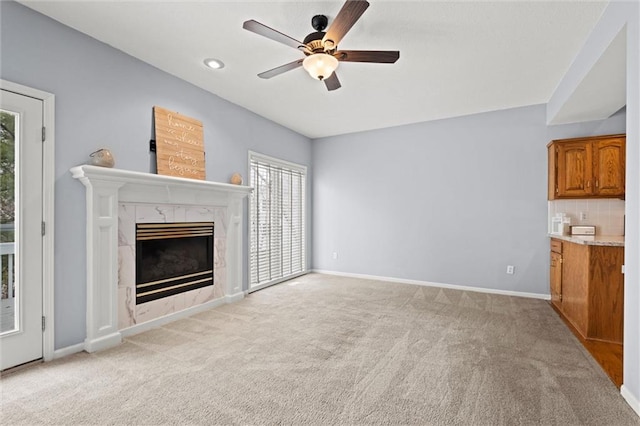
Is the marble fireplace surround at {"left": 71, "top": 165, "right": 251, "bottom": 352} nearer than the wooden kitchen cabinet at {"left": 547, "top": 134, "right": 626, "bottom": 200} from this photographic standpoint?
Yes

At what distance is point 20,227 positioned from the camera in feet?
7.87

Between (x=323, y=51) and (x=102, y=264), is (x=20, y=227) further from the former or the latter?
(x=323, y=51)

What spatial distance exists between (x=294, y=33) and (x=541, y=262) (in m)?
4.42

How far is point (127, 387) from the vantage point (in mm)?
2150


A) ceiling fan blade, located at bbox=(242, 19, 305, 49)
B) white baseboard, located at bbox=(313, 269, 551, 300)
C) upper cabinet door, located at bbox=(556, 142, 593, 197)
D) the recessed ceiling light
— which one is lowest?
white baseboard, located at bbox=(313, 269, 551, 300)

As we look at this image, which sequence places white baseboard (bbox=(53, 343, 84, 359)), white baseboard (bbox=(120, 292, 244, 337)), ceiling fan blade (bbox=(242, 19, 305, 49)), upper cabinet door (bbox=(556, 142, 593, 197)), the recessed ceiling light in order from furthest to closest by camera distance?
upper cabinet door (bbox=(556, 142, 593, 197))
the recessed ceiling light
white baseboard (bbox=(120, 292, 244, 337))
white baseboard (bbox=(53, 343, 84, 359))
ceiling fan blade (bbox=(242, 19, 305, 49))

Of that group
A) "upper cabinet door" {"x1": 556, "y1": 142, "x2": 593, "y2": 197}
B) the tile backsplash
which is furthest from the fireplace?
the tile backsplash

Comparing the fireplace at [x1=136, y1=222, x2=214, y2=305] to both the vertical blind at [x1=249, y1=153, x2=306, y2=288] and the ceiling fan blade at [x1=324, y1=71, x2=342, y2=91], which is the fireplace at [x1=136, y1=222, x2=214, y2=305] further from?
the ceiling fan blade at [x1=324, y1=71, x2=342, y2=91]

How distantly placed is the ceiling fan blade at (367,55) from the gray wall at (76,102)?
2.13 m

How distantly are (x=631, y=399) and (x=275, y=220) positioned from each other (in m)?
→ 4.49

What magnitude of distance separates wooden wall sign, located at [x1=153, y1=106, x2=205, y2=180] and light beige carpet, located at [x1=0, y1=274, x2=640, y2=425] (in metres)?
1.71

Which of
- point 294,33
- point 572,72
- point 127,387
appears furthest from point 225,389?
point 572,72

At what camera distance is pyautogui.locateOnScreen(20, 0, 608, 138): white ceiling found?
2.43 metres

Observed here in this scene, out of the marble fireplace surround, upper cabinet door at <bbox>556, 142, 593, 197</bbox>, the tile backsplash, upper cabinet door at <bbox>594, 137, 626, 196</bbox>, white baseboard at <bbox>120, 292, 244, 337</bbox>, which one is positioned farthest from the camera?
the tile backsplash
